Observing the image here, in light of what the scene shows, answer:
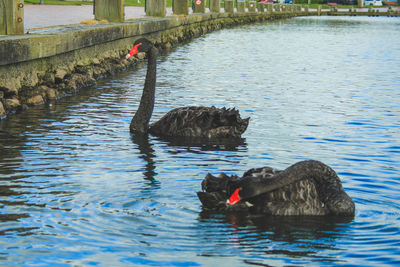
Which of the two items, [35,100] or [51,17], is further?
[51,17]

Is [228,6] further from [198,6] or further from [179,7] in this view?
[179,7]

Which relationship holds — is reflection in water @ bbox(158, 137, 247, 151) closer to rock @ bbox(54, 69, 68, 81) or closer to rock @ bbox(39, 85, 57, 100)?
rock @ bbox(39, 85, 57, 100)

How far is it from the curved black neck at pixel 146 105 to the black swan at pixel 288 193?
3655 millimetres

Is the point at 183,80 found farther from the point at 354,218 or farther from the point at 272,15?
the point at 272,15

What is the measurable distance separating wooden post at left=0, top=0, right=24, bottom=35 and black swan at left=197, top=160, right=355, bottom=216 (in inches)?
240

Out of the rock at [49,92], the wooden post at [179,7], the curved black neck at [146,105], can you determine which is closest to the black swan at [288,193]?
the curved black neck at [146,105]

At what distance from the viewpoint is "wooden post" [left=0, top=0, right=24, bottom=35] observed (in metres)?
11.1

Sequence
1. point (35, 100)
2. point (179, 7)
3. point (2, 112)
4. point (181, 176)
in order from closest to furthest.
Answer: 1. point (181, 176)
2. point (2, 112)
3. point (35, 100)
4. point (179, 7)

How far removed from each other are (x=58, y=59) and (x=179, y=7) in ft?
52.0

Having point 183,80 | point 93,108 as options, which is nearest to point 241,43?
point 183,80

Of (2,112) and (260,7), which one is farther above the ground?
(260,7)

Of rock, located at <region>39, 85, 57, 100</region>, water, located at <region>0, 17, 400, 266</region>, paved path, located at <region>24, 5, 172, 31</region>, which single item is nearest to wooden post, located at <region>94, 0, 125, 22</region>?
paved path, located at <region>24, 5, 172, 31</region>

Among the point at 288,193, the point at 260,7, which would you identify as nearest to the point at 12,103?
the point at 288,193

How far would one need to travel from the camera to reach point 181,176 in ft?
24.1
